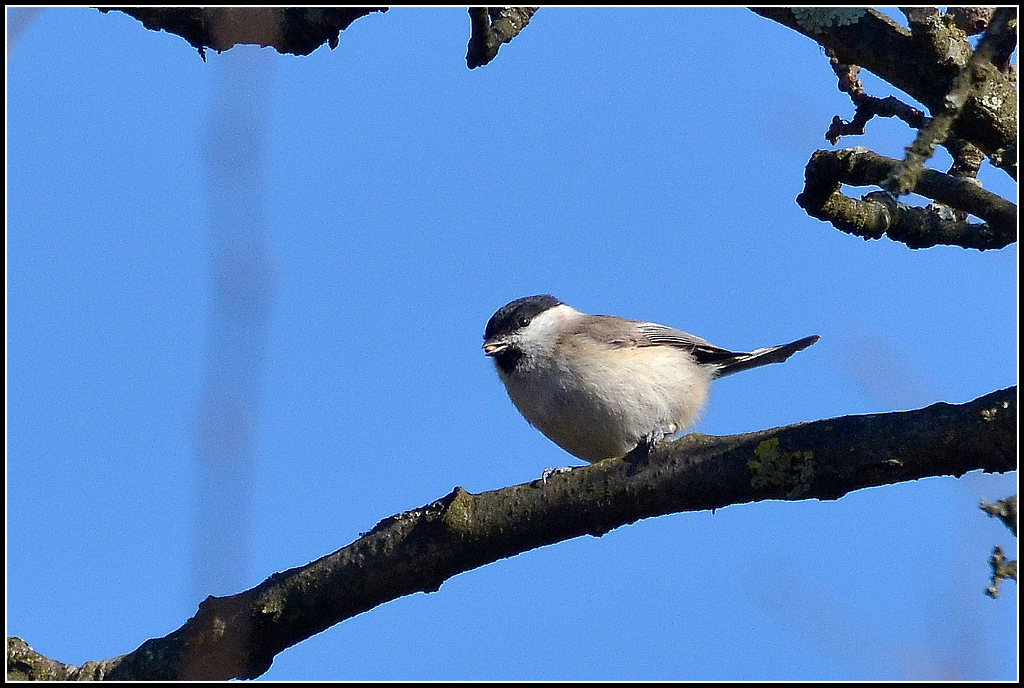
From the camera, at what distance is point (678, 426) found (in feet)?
18.6

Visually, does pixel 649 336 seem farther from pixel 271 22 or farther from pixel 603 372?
pixel 271 22

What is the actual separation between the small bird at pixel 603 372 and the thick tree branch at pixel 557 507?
1.95 metres

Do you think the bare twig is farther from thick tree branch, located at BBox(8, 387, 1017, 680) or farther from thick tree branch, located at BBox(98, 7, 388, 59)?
thick tree branch, located at BBox(8, 387, 1017, 680)

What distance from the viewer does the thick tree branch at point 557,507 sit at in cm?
291

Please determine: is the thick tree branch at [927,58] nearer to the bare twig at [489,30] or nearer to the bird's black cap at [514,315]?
the bare twig at [489,30]

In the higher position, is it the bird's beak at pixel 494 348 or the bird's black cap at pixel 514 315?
the bird's black cap at pixel 514 315

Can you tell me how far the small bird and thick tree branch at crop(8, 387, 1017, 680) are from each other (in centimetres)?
195

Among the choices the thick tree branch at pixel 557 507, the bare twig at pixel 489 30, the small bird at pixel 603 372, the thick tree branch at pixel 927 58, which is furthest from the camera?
the small bird at pixel 603 372

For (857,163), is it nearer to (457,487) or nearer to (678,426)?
(457,487)

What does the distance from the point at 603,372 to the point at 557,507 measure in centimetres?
232

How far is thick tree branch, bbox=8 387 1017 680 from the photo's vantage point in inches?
115

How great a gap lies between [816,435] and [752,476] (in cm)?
25

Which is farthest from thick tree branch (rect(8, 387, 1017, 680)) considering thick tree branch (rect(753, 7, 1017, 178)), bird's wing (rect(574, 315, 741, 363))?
bird's wing (rect(574, 315, 741, 363))

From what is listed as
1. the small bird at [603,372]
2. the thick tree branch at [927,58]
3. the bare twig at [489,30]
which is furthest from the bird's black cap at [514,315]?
the thick tree branch at [927,58]
